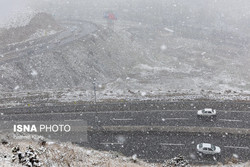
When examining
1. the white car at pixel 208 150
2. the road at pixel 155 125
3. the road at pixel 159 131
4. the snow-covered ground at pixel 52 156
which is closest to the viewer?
the snow-covered ground at pixel 52 156

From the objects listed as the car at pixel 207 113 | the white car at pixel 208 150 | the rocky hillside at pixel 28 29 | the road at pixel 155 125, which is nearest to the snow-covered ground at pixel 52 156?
the white car at pixel 208 150

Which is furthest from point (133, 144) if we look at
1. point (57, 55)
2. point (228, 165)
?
point (57, 55)

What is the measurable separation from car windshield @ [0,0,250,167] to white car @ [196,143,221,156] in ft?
0.35

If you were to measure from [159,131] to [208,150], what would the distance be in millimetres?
5954

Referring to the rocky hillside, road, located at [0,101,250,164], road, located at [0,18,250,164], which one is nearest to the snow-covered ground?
road, located at [0,101,250,164]

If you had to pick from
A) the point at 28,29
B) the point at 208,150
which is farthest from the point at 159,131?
the point at 28,29

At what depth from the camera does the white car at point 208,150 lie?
22469 millimetres

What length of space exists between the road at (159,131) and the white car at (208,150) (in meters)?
0.58

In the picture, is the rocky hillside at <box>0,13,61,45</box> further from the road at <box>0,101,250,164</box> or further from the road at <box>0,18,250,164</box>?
the road at <box>0,101,250,164</box>

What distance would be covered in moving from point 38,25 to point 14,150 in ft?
198

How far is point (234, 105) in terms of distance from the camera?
31062 millimetres

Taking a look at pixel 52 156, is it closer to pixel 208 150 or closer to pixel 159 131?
pixel 159 131

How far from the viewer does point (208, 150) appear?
22.5 m

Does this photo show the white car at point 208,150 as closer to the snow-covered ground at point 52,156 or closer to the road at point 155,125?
the road at point 155,125
